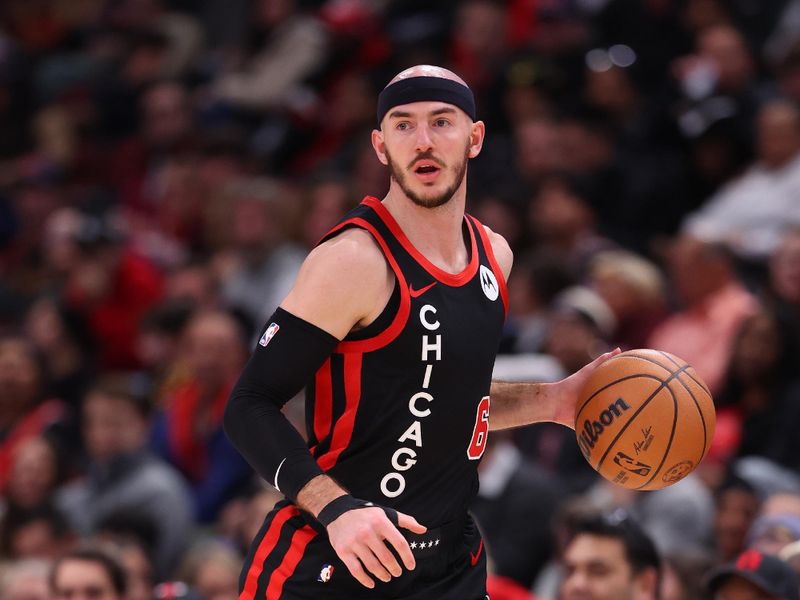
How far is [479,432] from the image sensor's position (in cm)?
438

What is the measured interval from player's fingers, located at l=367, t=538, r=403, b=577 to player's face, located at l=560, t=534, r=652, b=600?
→ 2.33 meters

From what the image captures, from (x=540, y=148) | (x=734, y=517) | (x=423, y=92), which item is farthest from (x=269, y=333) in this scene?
(x=540, y=148)

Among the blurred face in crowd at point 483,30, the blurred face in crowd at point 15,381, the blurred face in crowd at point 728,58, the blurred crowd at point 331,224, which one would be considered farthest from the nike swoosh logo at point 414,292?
the blurred face in crowd at point 483,30

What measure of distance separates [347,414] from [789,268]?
5136 mm

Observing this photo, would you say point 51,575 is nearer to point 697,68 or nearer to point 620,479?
point 620,479

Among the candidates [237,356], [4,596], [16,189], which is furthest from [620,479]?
[16,189]

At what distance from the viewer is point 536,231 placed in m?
10.6

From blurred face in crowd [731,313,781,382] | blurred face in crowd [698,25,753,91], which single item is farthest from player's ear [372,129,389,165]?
blurred face in crowd [698,25,753,91]

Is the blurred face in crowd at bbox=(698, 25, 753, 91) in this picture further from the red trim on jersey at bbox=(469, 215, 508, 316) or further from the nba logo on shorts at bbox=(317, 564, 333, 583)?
the nba logo on shorts at bbox=(317, 564, 333, 583)

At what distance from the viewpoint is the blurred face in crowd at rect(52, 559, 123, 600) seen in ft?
21.5

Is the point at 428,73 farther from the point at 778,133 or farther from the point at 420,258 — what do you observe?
the point at 778,133

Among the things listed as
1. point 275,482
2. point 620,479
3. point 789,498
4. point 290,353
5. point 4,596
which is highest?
point 290,353

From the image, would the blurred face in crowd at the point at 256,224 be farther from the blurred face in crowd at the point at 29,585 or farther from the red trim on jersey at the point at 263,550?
the red trim on jersey at the point at 263,550

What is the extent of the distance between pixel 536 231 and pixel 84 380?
363 cm
